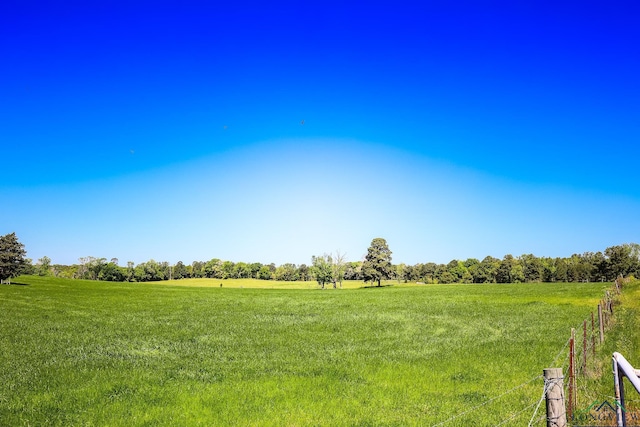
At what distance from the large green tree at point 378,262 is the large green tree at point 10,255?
77939 mm

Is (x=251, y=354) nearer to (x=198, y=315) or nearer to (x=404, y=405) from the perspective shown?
(x=404, y=405)

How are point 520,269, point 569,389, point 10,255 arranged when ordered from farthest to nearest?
point 520,269, point 10,255, point 569,389

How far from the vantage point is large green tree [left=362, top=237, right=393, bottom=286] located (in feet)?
370

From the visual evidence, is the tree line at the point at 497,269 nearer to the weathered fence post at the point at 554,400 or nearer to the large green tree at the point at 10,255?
the large green tree at the point at 10,255

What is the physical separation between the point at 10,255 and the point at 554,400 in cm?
9737

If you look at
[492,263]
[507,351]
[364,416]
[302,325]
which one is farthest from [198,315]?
[492,263]

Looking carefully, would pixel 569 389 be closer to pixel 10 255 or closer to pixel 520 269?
pixel 10 255

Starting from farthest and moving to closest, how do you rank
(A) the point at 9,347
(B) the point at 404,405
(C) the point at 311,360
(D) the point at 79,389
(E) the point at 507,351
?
(A) the point at 9,347
(E) the point at 507,351
(C) the point at 311,360
(D) the point at 79,389
(B) the point at 404,405

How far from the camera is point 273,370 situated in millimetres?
17969

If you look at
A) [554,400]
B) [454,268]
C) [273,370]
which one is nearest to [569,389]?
[554,400]

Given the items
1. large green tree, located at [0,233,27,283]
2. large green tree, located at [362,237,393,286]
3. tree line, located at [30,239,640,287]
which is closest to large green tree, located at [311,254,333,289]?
tree line, located at [30,239,640,287]

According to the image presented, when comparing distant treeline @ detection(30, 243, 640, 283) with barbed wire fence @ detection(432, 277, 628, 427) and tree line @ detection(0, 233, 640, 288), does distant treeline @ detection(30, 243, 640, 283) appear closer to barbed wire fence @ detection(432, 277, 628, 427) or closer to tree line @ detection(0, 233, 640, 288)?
tree line @ detection(0, 233, 640, 288)

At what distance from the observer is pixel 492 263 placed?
575ft

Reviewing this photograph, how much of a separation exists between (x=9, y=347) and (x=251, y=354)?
13.4m
